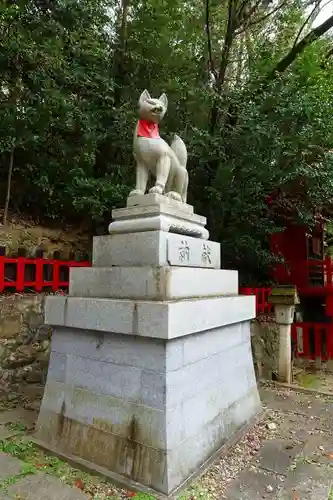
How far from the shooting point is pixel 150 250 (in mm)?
3141

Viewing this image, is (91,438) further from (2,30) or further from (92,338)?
(2,30)

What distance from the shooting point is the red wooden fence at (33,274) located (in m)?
4.70

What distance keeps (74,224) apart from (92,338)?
13.4ft

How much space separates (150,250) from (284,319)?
4011 millimetres

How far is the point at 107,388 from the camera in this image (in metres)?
3.10

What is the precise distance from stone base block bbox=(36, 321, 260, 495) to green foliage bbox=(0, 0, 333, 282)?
10.4 ft

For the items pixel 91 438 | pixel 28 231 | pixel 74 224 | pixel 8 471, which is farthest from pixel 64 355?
pixel 74 224

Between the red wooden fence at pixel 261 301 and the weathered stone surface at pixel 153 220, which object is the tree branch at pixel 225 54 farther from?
the weathered stone surface at pixel 153 220

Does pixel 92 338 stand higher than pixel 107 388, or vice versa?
pixel 92 338

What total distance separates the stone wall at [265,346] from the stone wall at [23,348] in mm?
4060

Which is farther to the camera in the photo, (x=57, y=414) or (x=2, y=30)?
(x=2, y=30)

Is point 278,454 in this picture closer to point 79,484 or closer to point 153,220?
point 79,484

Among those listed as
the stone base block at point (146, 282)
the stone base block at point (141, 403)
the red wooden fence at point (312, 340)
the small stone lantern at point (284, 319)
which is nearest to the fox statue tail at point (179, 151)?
the stone base block at point (146, 282)

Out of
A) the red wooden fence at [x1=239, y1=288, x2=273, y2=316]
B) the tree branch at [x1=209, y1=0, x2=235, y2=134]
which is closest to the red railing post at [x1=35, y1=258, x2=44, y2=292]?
the tree branch at [x1=209, y1=0, x2=235, y2=134]
